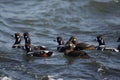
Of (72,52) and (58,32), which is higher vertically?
(58,32)

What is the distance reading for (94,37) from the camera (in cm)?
2489

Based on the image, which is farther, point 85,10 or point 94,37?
point 85,10

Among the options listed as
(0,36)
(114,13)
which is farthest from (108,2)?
(0,36)

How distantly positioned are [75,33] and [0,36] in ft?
12.8

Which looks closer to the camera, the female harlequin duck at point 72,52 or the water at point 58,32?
the water at point 58,32

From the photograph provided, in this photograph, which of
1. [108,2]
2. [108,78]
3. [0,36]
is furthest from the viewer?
[108,2]

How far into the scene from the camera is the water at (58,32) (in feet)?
57.3

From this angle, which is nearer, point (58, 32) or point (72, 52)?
point (72, 52)

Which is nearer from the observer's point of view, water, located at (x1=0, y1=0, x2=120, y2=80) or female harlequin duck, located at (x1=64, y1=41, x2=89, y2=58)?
water, located at (x1=0, y1=0, x2=120, y2=80)

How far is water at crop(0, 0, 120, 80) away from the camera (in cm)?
1747

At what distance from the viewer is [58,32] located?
86.3ft

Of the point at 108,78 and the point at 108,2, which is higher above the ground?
the point at 108,2

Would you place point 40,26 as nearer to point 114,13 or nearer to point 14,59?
point 114,13

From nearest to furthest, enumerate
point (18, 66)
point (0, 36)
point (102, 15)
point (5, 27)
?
1. point (18, 66)
2. point (0, 36)
3. point (5, 27)
4. point (102, 15)
